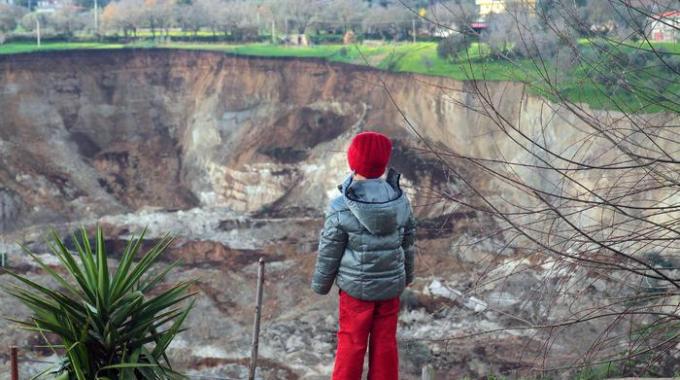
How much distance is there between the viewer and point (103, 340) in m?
5.10

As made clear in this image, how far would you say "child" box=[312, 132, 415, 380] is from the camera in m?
4.95

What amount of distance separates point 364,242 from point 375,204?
25 centimetres

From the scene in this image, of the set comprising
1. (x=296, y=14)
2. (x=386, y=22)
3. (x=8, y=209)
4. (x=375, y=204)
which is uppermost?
(x=296, y=14)

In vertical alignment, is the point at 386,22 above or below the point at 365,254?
above

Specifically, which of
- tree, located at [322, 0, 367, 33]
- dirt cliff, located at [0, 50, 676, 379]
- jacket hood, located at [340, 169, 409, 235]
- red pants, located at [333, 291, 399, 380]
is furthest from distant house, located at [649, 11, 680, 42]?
tree, located at [322, 0, 367, 33]

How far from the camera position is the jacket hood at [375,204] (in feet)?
16.1

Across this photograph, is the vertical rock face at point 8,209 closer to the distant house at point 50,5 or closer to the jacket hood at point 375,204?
the distant house at point 50,5

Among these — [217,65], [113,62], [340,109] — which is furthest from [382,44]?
[113,62]

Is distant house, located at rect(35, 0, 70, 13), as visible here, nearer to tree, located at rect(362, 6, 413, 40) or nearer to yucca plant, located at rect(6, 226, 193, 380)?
tree, located at rect(362, 6, 413, 40)

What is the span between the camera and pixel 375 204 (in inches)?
194

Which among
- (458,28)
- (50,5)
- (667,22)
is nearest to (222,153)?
(50,5)

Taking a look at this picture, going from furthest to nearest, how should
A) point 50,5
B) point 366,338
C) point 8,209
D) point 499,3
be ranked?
point 50,5 → point 8,209 → point 499,3 → point 366,338

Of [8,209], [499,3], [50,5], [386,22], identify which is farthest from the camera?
[50,5]

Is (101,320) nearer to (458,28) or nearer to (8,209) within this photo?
(458,28)
